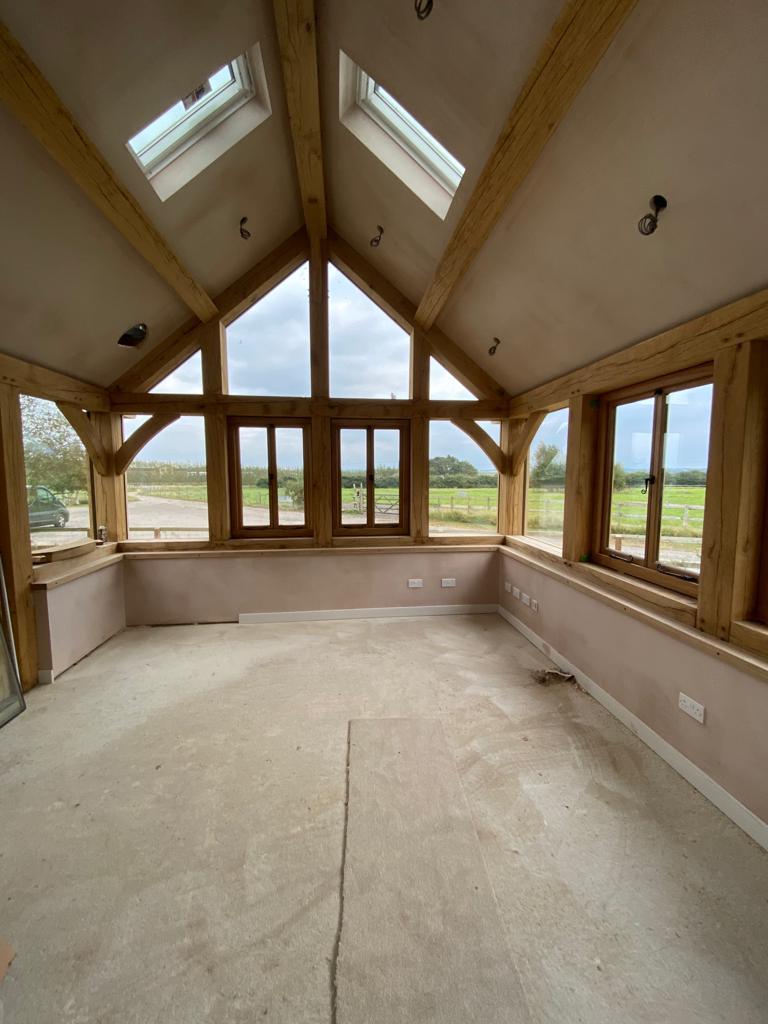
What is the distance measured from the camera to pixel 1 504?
2.69 meters

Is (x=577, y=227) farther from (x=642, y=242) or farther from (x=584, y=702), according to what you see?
(x=584, y=702)

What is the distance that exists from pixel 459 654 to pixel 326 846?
1.95m

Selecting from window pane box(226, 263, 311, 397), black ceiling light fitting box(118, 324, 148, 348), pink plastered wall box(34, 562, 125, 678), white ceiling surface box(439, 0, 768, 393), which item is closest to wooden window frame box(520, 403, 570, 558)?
white ceiling surface box(439, 0, 768, 393)

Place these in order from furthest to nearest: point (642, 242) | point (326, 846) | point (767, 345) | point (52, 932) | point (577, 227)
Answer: point (577, 227), point (642, 242), point (767, 345), point (326, 846), point (52, 932)

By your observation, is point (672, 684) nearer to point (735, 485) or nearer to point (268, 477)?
point (735, 485)

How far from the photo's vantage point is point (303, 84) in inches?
87.0

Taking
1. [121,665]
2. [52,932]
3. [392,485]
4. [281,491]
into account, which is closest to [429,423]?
[392,485]

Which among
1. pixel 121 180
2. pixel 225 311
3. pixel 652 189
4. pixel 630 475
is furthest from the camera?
pixel 225 311

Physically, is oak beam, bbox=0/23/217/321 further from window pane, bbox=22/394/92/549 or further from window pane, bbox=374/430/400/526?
window pane, bbox=374/430/400/526

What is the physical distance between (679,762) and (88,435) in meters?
4.77

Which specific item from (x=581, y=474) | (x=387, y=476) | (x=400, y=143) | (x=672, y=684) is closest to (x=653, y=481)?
(x=581, y=474)

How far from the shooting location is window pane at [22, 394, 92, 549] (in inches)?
121

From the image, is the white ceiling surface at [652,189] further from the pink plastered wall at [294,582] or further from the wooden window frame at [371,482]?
the pink plastered wall at [294,582]

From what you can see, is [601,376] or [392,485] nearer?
[601,376]
